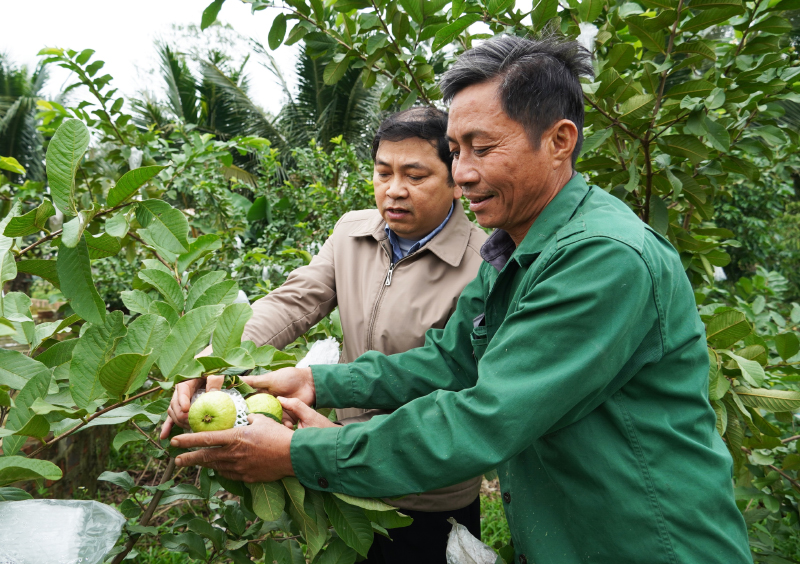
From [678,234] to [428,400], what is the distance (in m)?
1.32

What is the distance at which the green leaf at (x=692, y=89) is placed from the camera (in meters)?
1.63

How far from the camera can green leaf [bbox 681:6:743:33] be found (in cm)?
154

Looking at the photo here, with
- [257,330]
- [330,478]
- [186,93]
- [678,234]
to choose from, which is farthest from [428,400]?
[186,93]

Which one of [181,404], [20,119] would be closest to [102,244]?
[181,404]

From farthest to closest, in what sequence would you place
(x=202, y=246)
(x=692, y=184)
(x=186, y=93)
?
(x=186, y=93) < (x=692, y=184) < (x=202, y=246)

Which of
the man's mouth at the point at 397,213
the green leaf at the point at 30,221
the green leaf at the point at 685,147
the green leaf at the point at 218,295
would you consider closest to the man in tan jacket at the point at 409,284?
the man's mouth at the point at 397,213

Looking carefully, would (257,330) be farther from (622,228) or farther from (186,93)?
(186,93)

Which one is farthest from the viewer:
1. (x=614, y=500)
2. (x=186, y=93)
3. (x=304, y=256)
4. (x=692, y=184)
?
(x=186, y=93)

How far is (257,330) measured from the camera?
1.67m

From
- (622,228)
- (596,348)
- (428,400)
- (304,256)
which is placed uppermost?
(622,228)

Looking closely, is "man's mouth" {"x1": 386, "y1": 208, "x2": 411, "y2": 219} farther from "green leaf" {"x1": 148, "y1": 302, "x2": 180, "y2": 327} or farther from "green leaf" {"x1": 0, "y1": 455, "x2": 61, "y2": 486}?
"green leaf" {"x1": 0, "y1": 455, "x2": 61, "y2": 486}

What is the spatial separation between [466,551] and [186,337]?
0.77m

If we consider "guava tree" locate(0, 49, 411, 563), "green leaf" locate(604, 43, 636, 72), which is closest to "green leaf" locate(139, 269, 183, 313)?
"guava tree" locate(0, 49, 411, 563)

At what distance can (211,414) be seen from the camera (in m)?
1.12
